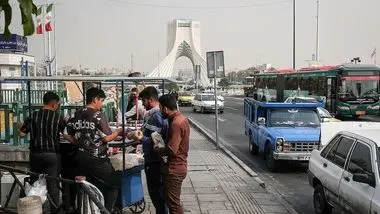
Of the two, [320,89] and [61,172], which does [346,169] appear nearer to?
[61,172]

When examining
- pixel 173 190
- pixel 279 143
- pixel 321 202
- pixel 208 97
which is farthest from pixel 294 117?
pixel 208 97

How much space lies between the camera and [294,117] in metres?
13.1

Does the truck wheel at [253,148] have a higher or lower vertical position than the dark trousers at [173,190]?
lower

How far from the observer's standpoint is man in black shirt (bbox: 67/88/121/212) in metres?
5.84

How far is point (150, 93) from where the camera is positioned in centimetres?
641

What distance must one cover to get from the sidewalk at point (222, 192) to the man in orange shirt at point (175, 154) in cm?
163

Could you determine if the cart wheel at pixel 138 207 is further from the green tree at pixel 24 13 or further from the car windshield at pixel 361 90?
the car windshield at pixel 361 90

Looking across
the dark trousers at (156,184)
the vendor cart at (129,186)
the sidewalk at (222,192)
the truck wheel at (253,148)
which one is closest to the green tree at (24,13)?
the dark trousers at (156,184)

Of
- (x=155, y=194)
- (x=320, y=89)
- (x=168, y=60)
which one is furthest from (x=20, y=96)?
(x=168, y=60)

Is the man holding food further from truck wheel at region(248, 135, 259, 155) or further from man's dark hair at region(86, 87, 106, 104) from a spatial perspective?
truck wheel at region(248, 135, 259, 155)

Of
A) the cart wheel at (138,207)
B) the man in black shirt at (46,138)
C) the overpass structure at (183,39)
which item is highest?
the overpass structure at (183,39)

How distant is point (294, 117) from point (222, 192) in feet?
15.5

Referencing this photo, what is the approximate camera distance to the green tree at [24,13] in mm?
2442

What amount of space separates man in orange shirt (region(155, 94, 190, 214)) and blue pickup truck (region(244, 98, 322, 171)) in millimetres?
6169
